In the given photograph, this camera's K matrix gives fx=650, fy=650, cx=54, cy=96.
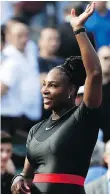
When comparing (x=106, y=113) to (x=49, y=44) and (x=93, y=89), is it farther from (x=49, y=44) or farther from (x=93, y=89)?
(x=93, y=89)

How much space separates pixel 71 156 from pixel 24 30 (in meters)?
3.49

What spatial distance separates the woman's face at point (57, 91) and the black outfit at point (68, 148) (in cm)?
9

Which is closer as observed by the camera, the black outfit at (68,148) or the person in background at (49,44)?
the black outfit at (68,148)

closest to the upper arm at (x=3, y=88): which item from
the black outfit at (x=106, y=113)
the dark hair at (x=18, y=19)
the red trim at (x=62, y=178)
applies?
the dark hair at (x=18, y=19)

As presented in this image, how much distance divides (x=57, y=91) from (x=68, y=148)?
0.37 metres

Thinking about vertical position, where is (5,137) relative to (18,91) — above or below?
below

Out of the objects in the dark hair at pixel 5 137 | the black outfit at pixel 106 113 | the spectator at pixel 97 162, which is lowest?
the spectator at pixel 97 162

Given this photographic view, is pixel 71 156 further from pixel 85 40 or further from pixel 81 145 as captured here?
pixel 85 40

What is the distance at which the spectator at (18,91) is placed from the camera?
6738 mm

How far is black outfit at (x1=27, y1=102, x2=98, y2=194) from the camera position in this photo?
3.78 metres

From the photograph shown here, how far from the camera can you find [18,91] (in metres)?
6.82

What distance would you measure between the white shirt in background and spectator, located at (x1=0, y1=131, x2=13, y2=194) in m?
0.37

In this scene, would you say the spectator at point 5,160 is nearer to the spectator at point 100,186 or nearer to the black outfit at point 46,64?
the black outfit at point 46,64

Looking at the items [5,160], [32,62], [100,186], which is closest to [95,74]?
[100,186]
